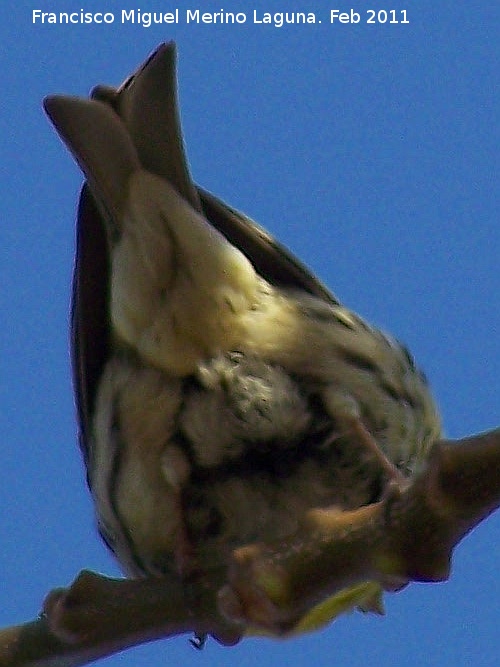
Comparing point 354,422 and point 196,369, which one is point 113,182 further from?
point 354,422

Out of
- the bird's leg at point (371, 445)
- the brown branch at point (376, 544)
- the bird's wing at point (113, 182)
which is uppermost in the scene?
the bird's wing at point (113, 182)

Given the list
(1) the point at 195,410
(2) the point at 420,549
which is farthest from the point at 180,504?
(2) the point at 420,549

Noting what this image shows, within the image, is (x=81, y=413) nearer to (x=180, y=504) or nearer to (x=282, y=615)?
(x=180, y=504)

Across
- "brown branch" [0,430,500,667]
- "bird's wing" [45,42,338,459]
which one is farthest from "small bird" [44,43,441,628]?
"brown branch" [0,430,500,667]

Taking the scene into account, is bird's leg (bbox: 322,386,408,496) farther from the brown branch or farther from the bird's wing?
the brown branch

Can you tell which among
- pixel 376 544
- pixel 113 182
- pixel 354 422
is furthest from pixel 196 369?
pixel 376 544

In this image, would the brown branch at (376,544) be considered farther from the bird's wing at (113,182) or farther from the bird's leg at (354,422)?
the bird's wing at (113,182)

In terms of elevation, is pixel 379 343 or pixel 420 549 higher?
pixel 379 343

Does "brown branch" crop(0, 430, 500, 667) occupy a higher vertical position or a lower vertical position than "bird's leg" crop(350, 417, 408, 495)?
lower

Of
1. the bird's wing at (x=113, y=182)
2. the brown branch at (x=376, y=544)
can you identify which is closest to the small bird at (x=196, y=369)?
the bird's wing at (x=113, y=182)
